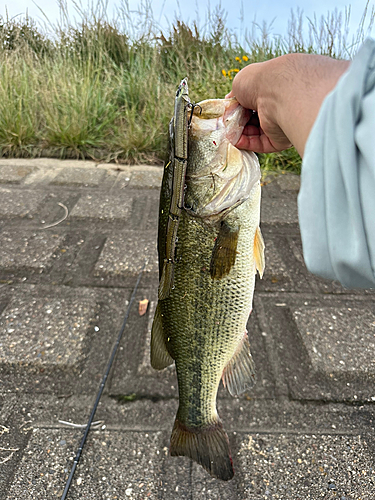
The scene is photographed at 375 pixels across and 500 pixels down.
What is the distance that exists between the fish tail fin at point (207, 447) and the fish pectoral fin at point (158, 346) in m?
0.24

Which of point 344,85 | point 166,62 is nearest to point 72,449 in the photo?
point 344,85

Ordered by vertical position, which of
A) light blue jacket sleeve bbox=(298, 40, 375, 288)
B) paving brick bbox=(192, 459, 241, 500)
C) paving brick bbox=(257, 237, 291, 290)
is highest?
light blue jacket sleeve bbox=(298, 40, 375, 288)

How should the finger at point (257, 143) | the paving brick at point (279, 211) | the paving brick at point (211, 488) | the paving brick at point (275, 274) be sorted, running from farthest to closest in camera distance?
the paving brick at point (279, 211) < the paving brick at point (275, 274) < the paving brick at point (211, 488) < the finger at point (257, 143)

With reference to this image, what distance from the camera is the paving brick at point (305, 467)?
146 centimetres

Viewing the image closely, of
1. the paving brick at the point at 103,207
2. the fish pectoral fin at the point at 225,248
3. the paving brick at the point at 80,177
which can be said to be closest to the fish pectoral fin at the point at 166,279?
the fish pectoral fin at the point at 225,248

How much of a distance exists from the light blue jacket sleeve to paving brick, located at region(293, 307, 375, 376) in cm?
142

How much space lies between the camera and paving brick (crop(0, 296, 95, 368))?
6.55 feet

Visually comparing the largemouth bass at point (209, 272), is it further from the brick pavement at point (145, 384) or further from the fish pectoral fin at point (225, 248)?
the brick pavement at point (145, 384)

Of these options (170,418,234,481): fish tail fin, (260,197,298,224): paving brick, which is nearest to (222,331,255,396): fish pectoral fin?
(170,418,234,481): fish tail fin

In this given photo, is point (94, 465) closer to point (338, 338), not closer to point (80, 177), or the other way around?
point (338, 338)

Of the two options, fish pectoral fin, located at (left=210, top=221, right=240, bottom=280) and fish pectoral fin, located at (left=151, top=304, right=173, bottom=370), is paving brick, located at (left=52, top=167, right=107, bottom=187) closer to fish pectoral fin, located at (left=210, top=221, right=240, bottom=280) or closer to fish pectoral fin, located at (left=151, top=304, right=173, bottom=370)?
fish pectoral fin, located at (left=151, top=304, right=173, bottom=370)

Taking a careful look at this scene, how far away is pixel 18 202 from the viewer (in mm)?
3609

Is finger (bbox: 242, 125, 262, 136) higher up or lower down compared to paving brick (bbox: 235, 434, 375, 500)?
higher up

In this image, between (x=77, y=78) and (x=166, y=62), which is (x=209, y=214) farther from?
(x=166, y=62)
